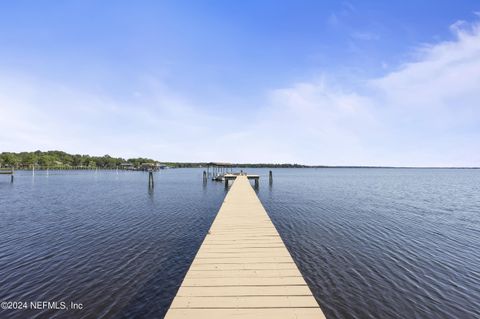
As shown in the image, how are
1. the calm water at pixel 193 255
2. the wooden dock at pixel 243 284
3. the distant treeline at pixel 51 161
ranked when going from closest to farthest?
the wooden dock at pixel 243 284, the calm water at pixel 193 255, the distant treeline at pixel 51 161

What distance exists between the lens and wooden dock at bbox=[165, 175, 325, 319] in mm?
4828

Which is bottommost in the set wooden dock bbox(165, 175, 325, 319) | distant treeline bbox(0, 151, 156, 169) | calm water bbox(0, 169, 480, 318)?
calm water bbox(0, 169, 480, 318)

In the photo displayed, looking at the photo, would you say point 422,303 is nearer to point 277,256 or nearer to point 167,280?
point 277,256

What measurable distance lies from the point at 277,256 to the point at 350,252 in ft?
22.7

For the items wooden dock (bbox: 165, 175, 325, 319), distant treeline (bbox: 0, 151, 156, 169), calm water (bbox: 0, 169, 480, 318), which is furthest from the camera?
distant treeline (bbox: 0, 151, 156, 169)

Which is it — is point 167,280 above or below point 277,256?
below

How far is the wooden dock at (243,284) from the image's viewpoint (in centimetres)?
483

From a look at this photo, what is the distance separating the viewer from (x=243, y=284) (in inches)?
234

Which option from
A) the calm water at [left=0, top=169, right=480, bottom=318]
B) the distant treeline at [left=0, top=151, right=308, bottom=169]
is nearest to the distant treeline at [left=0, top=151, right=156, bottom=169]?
the distant treeline at [left=0, top=151, right=308, bottom=169]

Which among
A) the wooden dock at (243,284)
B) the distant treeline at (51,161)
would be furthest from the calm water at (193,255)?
the distant treeline at (51,161)

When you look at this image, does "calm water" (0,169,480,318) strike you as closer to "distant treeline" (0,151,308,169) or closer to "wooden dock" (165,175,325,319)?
"wooden dock" (165,175,325,319)

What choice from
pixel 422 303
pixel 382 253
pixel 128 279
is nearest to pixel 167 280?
pixel 128 279

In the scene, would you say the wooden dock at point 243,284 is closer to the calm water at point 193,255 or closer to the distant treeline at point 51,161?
the calm water at point 193,255

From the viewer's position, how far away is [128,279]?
9.59m
